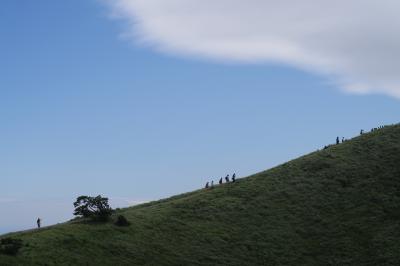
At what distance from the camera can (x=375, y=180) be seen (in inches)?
3255

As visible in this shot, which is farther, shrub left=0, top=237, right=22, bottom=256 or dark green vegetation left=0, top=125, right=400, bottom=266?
dark green vegetation left=0, top=125, right=400, bottom=266

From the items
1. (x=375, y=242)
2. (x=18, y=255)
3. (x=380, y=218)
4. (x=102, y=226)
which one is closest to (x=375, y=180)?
(x=380, y=218)

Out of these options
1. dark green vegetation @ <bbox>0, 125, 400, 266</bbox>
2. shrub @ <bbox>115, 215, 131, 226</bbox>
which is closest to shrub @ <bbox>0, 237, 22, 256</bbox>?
dark green vegetation @ <bbox>0, 125, 400, 266</bbox>

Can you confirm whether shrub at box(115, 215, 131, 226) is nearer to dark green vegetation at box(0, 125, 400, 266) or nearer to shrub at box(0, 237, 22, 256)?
Answer: dark green vegetation at box(0, 125, 400, 266)

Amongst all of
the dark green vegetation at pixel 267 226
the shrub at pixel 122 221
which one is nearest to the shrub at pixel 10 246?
the dark green vegetation at pixel 267 226

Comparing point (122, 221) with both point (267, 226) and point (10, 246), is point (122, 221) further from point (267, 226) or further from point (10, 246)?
point (267, 226)

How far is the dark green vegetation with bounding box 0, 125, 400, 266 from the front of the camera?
2084 inches

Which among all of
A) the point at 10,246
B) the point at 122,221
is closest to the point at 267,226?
the point at 122,221

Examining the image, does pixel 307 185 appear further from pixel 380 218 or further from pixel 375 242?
pixel 375 242

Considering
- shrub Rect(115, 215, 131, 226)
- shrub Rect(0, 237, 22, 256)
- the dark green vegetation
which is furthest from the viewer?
shrub Rect(115, 215, 131, 226)

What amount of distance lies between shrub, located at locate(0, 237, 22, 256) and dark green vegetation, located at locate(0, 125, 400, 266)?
2.05 ft

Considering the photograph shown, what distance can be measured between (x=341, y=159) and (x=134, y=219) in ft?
132

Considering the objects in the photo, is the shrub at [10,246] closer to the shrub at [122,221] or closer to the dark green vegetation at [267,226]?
the dark green vegetation at [267,226]

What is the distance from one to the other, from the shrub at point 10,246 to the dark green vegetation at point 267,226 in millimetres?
624
